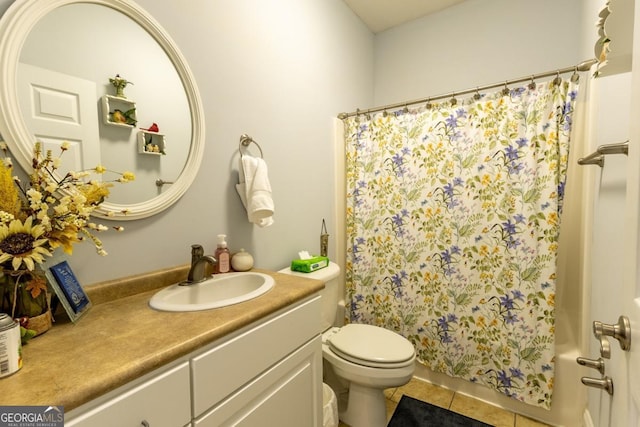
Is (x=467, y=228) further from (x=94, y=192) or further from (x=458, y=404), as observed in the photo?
(x=94, y=192)

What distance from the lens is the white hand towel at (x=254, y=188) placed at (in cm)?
132

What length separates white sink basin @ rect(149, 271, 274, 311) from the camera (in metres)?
0.90

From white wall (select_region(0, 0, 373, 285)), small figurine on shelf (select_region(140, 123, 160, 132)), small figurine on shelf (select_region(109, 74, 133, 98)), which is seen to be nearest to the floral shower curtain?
white wall (select_region(0, 0, 373, 285))

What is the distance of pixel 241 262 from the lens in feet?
4.32

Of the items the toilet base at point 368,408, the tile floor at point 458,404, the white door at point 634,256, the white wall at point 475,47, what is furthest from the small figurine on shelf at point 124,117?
the white wall at point 475,47

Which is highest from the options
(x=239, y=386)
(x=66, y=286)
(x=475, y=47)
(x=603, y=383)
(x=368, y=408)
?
(x=475, y=47)

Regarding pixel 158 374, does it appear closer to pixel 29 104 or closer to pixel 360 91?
pixel 29 104

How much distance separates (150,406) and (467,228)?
5.46 ft

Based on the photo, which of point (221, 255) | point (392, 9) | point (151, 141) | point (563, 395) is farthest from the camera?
point (392, 9)

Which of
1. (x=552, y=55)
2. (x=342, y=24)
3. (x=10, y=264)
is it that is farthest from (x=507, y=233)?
(x=10, y=264)

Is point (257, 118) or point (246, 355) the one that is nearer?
point (246, 355)

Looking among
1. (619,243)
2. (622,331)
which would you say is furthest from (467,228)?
(622,331)

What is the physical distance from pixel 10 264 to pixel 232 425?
0.71 meters

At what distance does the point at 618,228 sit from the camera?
0.90 m
